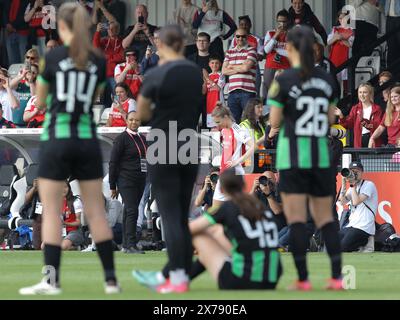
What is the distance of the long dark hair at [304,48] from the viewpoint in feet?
35.4

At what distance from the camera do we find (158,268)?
49.0 ft

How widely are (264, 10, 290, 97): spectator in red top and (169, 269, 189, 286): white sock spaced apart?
41.9 feet

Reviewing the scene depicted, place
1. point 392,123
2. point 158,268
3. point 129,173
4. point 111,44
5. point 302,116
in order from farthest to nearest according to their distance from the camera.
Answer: point 111,44 → point 392,123 → point 129,173 → point 158,268 → point 302,116

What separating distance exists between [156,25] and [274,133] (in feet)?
26.9

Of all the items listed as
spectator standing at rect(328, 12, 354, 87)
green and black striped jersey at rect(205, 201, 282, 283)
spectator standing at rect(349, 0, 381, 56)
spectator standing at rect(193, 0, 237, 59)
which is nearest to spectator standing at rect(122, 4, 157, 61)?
spectator standing at rect(193, 0, 237, 59)

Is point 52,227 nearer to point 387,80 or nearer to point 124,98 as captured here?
point 124,98

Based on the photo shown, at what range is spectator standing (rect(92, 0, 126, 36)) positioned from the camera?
26141mm

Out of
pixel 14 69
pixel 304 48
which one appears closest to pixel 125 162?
pixel 304 48

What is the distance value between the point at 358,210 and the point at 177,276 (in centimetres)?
900

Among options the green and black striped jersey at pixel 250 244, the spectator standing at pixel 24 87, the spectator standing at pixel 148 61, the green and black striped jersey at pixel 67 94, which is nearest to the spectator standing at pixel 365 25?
the spectator standing at pixel 148 61

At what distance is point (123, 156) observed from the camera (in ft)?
60.1

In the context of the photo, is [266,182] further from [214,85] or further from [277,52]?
[277,52]

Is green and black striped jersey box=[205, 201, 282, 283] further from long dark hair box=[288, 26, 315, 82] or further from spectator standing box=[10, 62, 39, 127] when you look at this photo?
spectator standing box=[10, 62, 39, 127]
